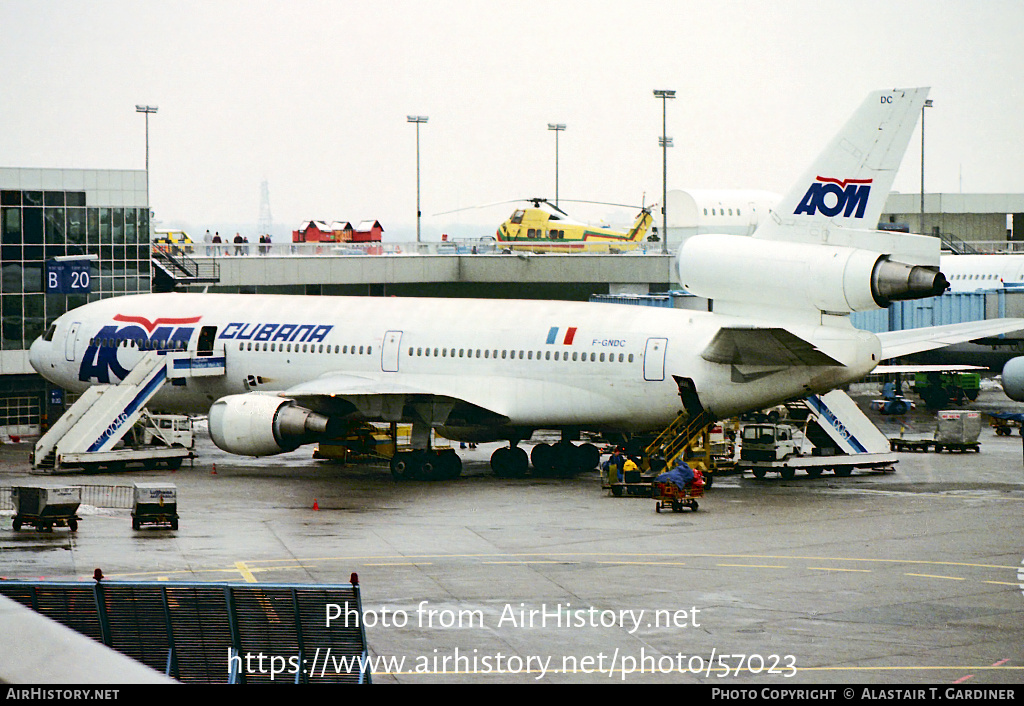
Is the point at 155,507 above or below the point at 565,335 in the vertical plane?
below

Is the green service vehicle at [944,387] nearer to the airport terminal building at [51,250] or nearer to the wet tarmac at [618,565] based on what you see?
the wet tarmac at [618,565]

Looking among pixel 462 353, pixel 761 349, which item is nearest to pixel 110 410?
pixel 462 353

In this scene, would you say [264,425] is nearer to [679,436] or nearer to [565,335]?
[565,335]

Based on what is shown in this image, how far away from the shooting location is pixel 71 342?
157 feet

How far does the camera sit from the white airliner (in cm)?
3503

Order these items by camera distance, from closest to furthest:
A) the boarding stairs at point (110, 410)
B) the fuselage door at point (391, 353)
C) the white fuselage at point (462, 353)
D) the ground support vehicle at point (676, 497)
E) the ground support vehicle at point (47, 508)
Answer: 1. the ground support vehicle at point (47, 508)
2. the ground support vehicle at point (676, 497)
3. the white fuselage at point (462, 353)
4. the boarding stairs at point (110, 410)
5. the fuselage door at point (391, 353)

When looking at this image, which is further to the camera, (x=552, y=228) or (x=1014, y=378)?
(x=552, y=228)

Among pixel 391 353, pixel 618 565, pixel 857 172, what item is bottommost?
pixel 618 565

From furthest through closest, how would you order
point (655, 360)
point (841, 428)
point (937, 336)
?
point (841, 428)
point (937, 336)
point (655, 360)

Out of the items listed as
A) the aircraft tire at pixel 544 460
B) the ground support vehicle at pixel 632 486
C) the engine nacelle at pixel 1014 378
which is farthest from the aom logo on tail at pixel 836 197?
the engine nacelle at pixel 1014 378

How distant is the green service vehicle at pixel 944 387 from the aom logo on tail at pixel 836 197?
1222 inches

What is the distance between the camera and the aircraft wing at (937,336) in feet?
131

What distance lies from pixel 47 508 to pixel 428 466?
504 inches

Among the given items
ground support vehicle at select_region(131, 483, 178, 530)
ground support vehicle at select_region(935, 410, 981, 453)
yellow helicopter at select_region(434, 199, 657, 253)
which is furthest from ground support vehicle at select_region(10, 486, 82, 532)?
yellow helicopter at select_region(434, 199, 657, 253)
